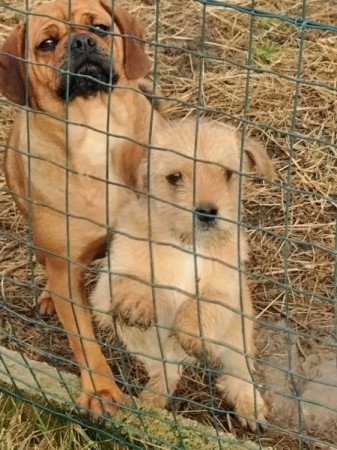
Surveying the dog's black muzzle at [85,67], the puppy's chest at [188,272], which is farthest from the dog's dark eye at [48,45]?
the puppy's chest at [188,272]

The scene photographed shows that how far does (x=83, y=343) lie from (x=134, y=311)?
1.59 ft

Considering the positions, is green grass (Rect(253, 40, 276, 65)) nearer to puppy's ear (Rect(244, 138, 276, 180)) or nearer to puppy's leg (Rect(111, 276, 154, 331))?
puppy's ear (Rect(244, 138, 276, 180))

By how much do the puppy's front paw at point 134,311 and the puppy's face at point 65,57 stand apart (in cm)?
86

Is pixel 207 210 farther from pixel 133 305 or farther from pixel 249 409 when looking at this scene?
pixel 249 409

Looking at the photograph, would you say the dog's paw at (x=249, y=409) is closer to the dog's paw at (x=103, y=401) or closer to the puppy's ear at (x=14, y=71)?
the dog's paw at (x=103, y=401)

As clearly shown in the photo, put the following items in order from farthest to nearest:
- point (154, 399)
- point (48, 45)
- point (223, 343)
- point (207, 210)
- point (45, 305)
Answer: point (45, 305) < point (154, 399) < point (48, 45) < point (207, 210) < point (223, 343)

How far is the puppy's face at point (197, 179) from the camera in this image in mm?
3129

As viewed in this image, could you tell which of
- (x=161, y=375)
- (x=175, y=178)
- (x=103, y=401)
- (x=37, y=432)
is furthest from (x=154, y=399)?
(x=175, y=178)

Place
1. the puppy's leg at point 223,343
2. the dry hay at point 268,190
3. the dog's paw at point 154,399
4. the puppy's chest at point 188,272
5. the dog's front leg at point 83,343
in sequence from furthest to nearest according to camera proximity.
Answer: the dry hay at point 268,190 → the dog's paw at point 154,399 → the dog's front leg at point 83,343 → the puppy's chest at point 188,272 → the puppy's leg at point 223,343

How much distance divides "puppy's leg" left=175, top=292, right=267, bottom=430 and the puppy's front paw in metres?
0.12

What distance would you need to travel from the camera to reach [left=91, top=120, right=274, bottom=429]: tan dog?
318 centimetres

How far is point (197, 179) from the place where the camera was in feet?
10.3

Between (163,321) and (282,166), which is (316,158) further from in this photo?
(163,321)

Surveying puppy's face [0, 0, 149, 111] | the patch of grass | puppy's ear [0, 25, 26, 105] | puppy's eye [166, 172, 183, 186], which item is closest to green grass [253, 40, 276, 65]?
the patch of grass
